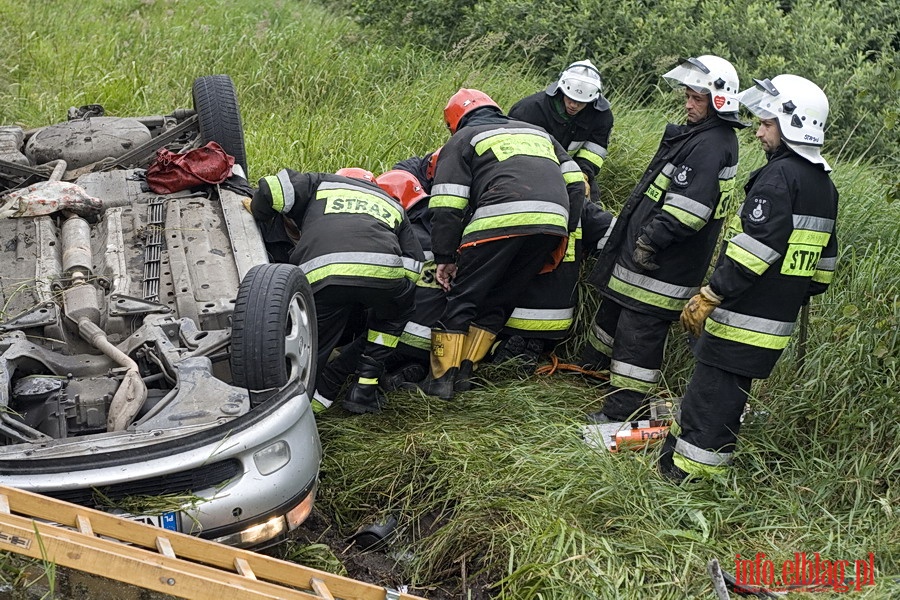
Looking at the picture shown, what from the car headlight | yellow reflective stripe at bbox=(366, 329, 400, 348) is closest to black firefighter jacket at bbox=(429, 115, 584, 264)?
yellow reflective stripe at bbox=(366, 329, 400, 348)

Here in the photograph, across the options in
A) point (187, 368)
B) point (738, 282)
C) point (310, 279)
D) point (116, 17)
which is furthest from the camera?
point (116, 17)

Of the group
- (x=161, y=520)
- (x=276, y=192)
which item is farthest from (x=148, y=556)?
(x=276, y=192)

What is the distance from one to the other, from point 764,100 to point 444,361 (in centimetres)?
215

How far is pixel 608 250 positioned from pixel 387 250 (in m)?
1.35

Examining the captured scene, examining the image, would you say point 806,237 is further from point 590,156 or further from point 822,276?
point 590,156

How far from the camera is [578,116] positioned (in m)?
6.07

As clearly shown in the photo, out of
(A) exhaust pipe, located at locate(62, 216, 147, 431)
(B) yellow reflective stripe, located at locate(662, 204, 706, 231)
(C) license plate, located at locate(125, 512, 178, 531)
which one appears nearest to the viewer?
(C) license plate, located at locate(125, 512, 178, 531)

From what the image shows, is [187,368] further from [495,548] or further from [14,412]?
[495,548]

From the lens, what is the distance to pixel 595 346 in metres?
5.62

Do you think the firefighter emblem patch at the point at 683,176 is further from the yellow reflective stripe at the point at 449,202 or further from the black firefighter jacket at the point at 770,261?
the yellow reflective stripe at the point at 449,202

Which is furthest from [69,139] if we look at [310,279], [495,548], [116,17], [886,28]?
[886,28]

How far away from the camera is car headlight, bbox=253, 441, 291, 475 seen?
10.8ft

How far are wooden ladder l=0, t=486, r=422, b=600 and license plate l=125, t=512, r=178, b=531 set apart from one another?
3.6 inches

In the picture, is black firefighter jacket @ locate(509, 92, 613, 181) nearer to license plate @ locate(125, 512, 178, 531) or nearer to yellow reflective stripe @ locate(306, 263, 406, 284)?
yellow reflective stripe @ locate(306, 263, 406, 284)
